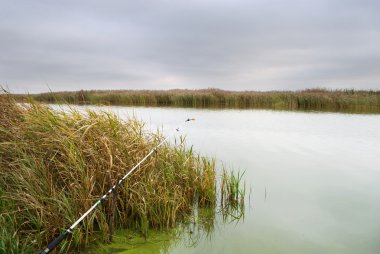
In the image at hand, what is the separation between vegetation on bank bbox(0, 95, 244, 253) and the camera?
115 inches

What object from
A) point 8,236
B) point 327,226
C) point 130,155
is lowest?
point 327,226

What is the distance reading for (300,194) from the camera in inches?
207

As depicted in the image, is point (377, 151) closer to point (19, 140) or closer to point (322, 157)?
point (322, 157)

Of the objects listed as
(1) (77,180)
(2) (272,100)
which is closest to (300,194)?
(1) (77,180)

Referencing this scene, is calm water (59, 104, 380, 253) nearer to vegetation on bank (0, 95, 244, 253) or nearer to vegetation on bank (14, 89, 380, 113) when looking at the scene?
vegetation on bank (0, 95, 244, 253)

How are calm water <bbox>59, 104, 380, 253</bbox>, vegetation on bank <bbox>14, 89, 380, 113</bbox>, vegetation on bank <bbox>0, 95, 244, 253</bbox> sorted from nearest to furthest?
1. vegetation on bank <bbox>0, 95, 244, 253</bbox>
2. calm water <bbox>59, 104, 380, 253</bbox>
3. vegetation on bank <bbox>14, 89, 380, 113</bbox>

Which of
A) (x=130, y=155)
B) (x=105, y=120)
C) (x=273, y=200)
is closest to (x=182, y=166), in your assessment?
(x=130, y=155)

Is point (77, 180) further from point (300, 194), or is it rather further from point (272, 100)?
point (272, 100)

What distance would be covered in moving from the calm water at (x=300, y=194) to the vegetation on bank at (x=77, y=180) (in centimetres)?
51

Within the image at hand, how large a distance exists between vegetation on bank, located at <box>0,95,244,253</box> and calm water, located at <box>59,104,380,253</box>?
511 mm

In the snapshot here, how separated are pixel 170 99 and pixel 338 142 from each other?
62.4 feet

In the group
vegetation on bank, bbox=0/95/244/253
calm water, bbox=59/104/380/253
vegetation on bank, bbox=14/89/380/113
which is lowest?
calm water, bbox=59/104/380/253

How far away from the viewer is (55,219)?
2.88 m

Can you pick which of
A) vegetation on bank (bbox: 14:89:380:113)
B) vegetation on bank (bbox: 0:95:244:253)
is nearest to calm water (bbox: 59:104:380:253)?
vegetation on bank (bbox: 0:95:244:253)
